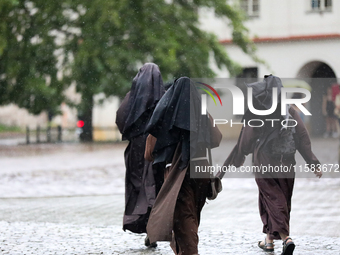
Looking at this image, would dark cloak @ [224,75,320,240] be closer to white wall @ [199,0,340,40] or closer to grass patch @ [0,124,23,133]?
white wall @ [199,0,340,40]

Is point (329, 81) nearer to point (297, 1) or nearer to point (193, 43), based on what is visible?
point (297, 1)

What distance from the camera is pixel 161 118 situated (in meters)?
5.55

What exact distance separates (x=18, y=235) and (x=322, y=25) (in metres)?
26.7

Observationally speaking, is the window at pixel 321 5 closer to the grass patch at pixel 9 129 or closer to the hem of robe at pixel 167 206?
the grass patch at pixel 9 129

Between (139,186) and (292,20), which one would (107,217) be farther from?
(292,20)

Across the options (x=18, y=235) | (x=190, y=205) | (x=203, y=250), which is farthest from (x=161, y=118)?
(x=18, y=235)

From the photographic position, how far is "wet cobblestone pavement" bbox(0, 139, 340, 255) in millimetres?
6695

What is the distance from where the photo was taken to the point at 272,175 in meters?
6.40

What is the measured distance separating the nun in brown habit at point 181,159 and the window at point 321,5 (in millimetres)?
27630

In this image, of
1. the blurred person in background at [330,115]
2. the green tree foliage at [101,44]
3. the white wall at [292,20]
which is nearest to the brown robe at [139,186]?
the green tree foliage at [101,44]

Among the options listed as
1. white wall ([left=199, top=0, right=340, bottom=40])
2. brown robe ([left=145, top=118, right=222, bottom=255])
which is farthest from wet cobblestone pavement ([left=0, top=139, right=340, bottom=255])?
white wall ([left=199, top=0, right=340, bottom=40])

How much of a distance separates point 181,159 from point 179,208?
42 cm

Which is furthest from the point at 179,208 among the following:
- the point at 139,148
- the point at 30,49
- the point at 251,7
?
the point at 251,7

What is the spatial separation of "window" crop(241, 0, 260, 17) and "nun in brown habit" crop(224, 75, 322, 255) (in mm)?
26973
